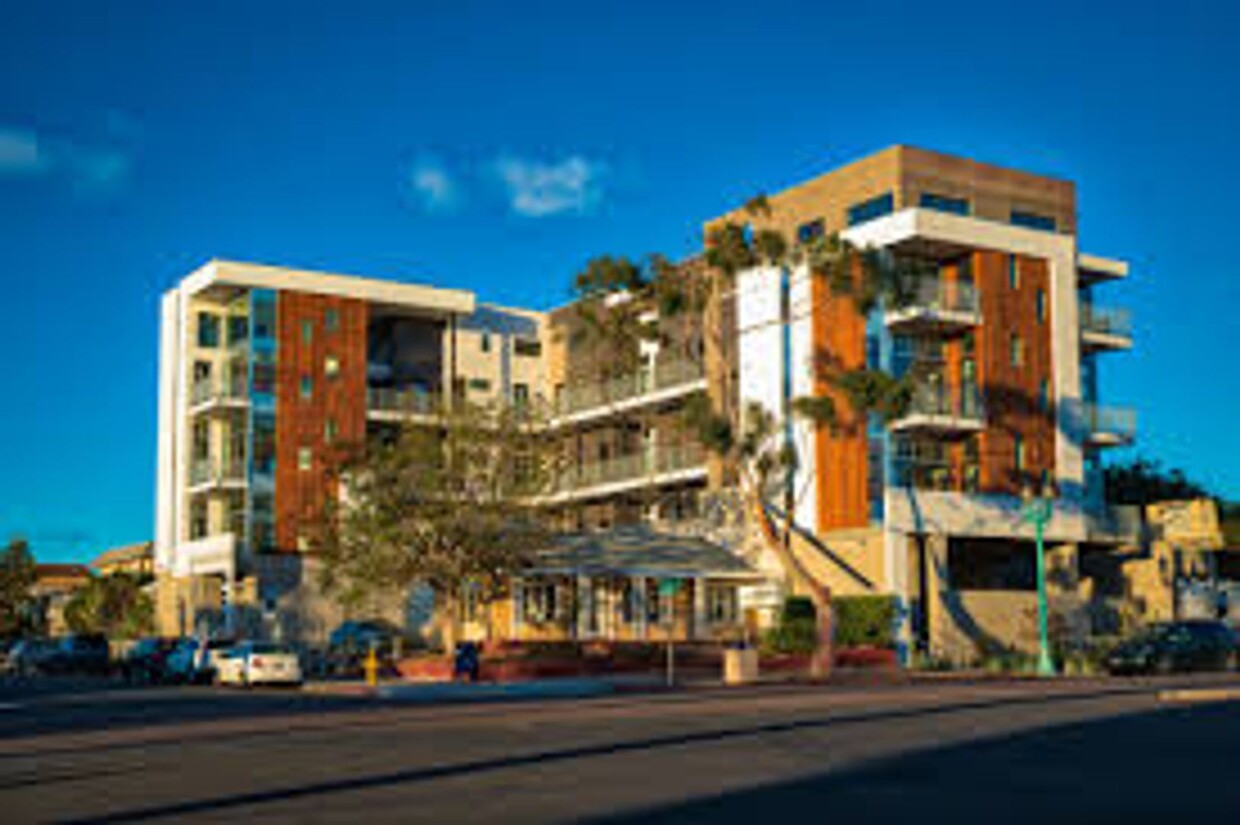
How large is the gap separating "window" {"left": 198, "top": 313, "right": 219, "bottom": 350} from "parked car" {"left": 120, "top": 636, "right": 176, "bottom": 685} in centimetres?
1874

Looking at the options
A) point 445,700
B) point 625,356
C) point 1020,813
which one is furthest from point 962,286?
point 1020,813

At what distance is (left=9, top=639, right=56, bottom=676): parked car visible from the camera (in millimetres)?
62344

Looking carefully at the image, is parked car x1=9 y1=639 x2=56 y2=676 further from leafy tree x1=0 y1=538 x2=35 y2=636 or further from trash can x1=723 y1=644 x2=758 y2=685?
trash can x1=723 y1=644 x2=758 y2=685

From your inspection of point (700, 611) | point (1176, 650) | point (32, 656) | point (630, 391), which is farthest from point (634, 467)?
point (1176, 650)

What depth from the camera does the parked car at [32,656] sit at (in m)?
62.3

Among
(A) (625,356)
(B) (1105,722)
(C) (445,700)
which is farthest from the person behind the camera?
(A) (625,356)

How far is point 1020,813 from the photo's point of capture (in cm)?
1157

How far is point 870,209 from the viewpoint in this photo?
56.6m

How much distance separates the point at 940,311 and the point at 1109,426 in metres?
9.94

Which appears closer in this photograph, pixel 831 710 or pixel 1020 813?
pixel 1020 813

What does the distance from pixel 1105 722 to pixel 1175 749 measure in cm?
421

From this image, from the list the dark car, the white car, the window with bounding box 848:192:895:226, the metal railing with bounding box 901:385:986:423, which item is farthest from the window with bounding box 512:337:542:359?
the dark car

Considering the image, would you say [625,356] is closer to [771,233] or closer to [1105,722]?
[771,233]

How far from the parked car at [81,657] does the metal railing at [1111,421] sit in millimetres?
38817
